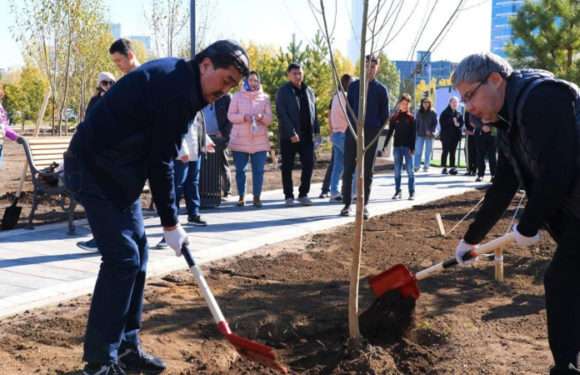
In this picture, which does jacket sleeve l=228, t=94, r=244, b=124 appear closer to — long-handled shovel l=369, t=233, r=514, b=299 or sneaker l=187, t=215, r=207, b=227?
sneaker l=187, t=215, r=207, b=227

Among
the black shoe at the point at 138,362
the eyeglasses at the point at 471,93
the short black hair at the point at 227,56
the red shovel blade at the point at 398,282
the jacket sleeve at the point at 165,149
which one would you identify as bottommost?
the black shoe at the point at 138,362

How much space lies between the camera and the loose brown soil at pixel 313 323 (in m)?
3.88

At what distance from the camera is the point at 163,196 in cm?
335

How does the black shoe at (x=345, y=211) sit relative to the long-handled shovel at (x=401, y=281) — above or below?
below

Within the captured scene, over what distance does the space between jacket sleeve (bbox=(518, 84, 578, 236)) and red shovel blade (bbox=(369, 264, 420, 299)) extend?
56.6 inches

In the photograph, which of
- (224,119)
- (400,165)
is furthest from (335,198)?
(224,119)

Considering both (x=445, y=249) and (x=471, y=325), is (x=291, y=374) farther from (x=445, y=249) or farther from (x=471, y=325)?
(x=445, y=249)

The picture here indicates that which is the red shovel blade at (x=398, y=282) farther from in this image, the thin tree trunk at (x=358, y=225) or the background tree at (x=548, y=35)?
the background tree at (x=548, y=35)

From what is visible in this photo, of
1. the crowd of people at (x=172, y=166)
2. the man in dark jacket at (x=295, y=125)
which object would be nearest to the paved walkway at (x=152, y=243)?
the man in dark jacket at (x=295, y=125)

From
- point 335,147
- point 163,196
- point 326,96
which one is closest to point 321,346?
point 163,196

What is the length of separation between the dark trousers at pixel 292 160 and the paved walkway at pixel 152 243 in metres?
0.30

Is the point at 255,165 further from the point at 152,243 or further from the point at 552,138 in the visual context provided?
the point at 552,138

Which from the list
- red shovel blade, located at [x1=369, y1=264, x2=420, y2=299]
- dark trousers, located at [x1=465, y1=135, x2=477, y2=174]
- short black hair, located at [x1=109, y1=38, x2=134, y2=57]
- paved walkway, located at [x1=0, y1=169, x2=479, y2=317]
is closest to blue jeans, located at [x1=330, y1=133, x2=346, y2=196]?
paved walkway, located at [x1=0, y1=169, x2=479, y2=317]

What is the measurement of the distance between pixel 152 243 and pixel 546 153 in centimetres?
479
